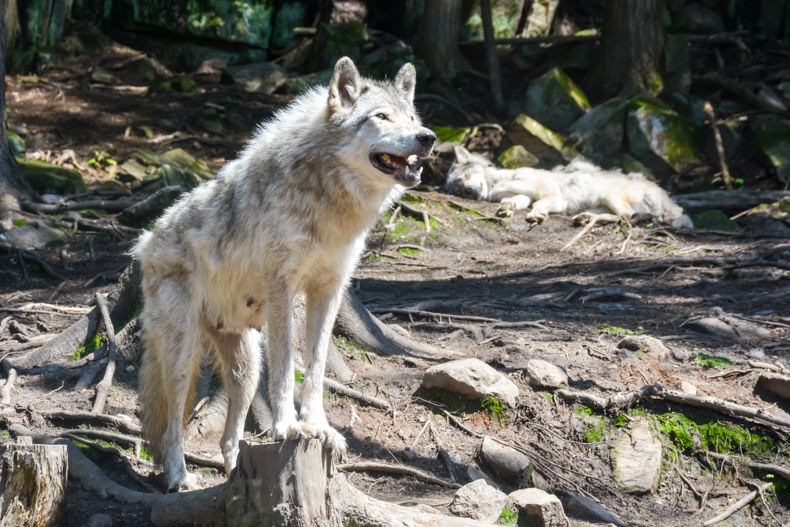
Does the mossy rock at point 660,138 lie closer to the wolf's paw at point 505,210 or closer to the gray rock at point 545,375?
the wolf's paw at point 505,210

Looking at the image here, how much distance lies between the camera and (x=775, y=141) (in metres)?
13.6

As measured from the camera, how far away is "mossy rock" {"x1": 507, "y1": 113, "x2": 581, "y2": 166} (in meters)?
14.2

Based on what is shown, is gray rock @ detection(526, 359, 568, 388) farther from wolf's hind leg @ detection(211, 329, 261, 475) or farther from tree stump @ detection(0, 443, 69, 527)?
tree stump @ detection(0, 443, 69, 527)

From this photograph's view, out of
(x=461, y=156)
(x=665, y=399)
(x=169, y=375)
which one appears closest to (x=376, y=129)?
(x=169, y=375)

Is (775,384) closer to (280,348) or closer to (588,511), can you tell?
(588,511)

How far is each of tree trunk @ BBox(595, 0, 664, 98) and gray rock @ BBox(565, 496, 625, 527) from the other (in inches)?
458

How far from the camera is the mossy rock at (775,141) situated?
1309cm

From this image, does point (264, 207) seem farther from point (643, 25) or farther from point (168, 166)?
point (643, 25)

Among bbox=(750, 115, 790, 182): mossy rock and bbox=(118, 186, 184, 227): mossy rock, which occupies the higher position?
bbox=(750, 115, 790, 182): mossy rock

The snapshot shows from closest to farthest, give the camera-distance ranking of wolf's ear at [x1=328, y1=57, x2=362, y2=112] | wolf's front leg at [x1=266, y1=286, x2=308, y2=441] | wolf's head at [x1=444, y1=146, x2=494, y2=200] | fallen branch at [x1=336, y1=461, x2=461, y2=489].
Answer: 1. wolf's front leg at [x1=266, y1=286, x2=308, y2=441]
2. wolf's ear at [x1=328, y1=57, x2=362, y2=112]
3. fallen branch at [x1=336, y1=461, x2=461, y2=489]
4. wolf's head at [x1=444, y1=146, x2=494, y2=200]

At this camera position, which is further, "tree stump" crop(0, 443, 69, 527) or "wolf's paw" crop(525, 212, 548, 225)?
"wolf's paw" crop(525, 212, 548, 225)

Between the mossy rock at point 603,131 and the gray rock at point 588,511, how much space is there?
10330mm

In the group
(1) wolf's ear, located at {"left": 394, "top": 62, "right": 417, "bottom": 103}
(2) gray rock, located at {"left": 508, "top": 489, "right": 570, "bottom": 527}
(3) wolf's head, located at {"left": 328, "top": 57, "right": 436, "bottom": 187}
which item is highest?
(1) wolf's ear, located at {"left": 394, "top": 62, "right": 417, "bottom": 103}

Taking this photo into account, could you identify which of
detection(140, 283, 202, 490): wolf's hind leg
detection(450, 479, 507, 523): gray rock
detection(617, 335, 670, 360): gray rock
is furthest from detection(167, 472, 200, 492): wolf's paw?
detection(617, 335, 670, 360): gray rock
